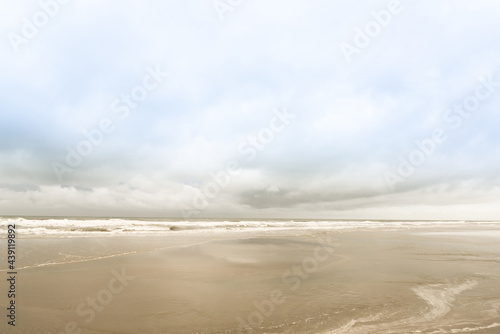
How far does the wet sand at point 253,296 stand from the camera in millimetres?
5836

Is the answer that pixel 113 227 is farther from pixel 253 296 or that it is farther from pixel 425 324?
pixel 425 324

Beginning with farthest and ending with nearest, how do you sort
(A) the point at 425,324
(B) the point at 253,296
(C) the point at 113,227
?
(C) the point at 113,227 < (B) the point at 253,296 < (A) the point at 425,324

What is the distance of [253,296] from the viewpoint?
7.79 meters

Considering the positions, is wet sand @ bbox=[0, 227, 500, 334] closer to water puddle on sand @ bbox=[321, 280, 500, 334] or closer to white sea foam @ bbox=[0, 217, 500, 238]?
water puddle on sand @ bbox=[321, 280, 500, 334]

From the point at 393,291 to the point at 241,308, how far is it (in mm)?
4716

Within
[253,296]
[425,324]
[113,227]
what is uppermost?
[113,227]

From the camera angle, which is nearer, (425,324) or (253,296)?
(425,324)

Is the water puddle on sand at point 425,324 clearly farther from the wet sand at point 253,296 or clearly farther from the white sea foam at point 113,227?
the white sea foam at point 113,227

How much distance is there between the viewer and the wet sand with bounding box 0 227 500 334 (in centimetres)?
584

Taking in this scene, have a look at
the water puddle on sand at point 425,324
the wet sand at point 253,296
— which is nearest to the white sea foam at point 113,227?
the wet sand at point 253,296

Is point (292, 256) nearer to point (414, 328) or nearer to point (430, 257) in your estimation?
point (430, 257)

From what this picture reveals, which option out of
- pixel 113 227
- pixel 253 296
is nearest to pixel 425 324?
pixel 253 296

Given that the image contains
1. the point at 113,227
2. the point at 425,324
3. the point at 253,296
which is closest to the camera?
the point at 425,324

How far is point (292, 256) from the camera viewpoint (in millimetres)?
14938
